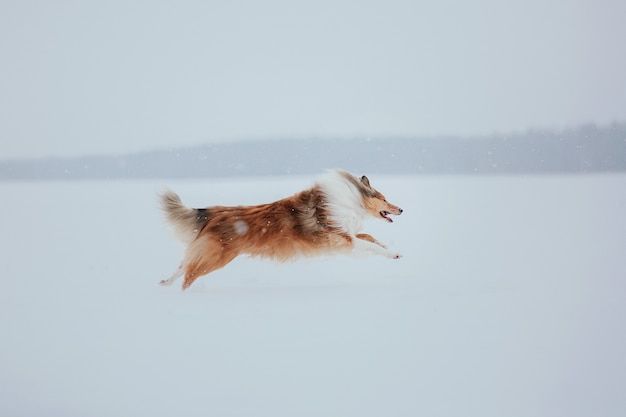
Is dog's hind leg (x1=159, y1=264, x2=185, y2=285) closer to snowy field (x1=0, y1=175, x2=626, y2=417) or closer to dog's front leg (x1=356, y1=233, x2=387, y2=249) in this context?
snowy field (x1=0, y1=175, x2=626, y2=417)

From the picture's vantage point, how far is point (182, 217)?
6.08ft

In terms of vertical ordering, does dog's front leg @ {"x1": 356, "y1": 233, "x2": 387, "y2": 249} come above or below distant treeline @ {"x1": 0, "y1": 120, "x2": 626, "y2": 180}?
below

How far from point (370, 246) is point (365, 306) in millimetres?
200

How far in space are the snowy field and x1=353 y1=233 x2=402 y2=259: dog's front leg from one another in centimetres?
2

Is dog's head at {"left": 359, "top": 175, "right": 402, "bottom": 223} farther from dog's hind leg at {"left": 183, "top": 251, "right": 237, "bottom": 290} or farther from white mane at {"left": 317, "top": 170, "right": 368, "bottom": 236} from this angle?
dog's hind leg at {"left": 183, "top": 251, "right": 237, "bottom": 290}

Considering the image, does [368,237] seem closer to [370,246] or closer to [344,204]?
[370,246]

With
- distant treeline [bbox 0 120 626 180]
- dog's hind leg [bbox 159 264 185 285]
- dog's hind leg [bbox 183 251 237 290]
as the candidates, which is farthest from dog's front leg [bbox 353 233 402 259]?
dog's hind leg [bbox 159 264 185 285]

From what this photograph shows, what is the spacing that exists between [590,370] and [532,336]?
22 centimetres

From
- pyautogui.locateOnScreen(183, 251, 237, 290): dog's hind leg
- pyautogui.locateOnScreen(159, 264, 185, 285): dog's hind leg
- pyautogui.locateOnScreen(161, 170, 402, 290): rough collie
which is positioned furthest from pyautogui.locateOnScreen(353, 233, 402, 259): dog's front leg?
pyautogui.locateOnScreen(159, 264, 185, 285): dog's hind leg

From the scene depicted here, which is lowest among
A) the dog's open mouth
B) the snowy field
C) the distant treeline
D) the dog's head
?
the snowy field

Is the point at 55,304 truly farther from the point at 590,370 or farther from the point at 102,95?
the point at 590,370

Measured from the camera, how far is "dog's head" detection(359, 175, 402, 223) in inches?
71.6

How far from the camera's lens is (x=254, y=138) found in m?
1.87

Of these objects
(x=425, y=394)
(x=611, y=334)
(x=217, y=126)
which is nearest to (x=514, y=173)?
(x=611, y=334)
